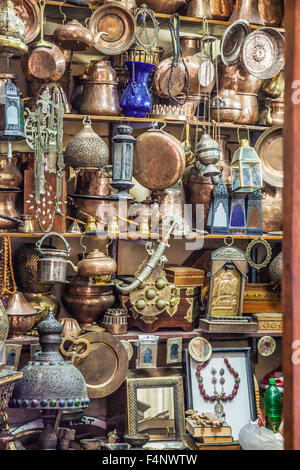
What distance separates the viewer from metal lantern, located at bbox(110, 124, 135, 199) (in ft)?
13.3

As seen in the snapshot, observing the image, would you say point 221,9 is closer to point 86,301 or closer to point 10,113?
point 10,113

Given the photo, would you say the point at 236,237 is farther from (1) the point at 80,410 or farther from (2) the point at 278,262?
(1) the point at 80,410

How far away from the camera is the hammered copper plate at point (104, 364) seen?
3957 millimetres

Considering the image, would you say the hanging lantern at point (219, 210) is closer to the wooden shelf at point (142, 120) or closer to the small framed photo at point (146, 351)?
the wooden shelf at point (142, 120)

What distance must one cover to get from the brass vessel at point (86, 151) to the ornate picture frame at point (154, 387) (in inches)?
50.2

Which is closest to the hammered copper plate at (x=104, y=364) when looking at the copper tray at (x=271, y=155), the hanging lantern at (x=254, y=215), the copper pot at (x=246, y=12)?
the hanging lantern at (x=254, y=215)

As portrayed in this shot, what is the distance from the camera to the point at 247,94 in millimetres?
4523

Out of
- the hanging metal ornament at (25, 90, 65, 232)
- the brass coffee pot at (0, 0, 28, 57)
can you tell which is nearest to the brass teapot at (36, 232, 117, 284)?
the hanging metal ornament at (25, 90, 65, 232)

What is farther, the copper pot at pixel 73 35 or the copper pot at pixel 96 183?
the copper pot at pixel 96 183

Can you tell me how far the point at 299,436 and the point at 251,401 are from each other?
2473mm

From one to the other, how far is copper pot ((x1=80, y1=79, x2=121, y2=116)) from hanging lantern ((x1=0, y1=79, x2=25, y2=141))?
51 centimetres

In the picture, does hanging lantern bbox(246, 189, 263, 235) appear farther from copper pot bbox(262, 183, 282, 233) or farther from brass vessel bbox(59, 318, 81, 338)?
brass vessel bbox(59, 318, 81, 338)

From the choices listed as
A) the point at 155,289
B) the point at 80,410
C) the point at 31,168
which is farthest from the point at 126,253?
the point at 80,410

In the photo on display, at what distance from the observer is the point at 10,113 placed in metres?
3.74
